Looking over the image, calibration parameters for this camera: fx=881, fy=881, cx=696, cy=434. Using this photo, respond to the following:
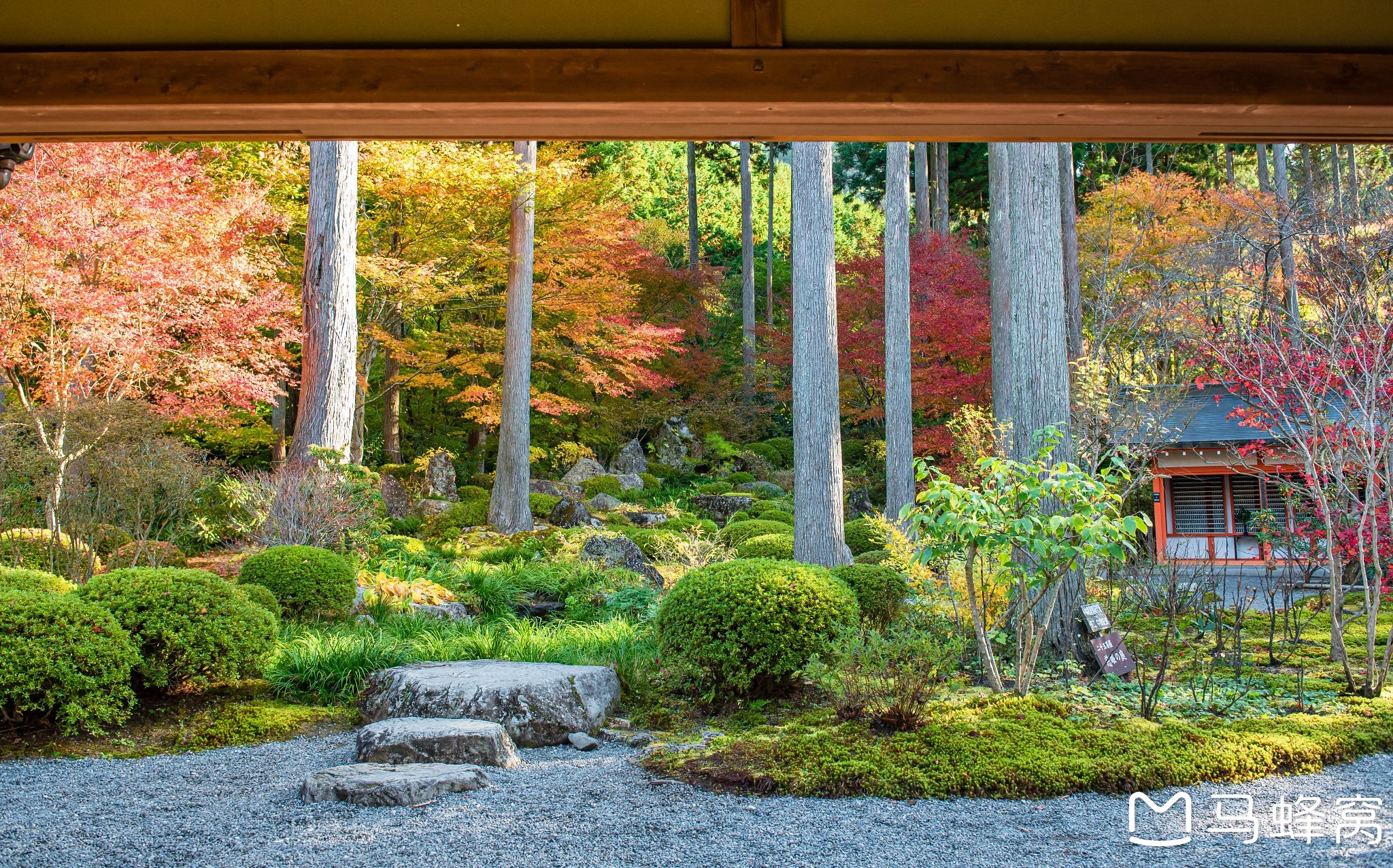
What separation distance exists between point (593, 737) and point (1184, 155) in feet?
72.3

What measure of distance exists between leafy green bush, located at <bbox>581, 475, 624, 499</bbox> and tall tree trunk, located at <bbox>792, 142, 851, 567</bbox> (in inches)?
269

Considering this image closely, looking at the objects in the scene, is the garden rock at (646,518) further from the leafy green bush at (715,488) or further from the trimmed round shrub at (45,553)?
the trimmed round shrub at (45,553)

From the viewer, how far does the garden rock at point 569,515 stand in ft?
41.2

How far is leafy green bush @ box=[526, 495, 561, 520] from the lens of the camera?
513 inches

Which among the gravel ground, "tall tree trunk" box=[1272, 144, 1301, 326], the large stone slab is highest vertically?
"tall tree trunk" box=[1272, 144, 1301, 326]

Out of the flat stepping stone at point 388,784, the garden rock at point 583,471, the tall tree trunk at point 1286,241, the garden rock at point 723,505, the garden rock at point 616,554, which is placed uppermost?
the tall tree trunk at point 1286,241

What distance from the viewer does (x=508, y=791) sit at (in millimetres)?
3822

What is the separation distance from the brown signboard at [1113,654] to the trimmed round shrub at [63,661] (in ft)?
17.2

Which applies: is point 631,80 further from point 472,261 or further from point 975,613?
point 472,261

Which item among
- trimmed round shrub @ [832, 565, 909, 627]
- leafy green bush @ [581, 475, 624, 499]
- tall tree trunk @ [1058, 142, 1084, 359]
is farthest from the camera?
leafy green bush @ [581, 475, 624, 499]

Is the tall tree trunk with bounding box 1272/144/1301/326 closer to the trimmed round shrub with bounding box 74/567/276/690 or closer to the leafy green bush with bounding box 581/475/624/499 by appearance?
the trimmed round shrub with bounding box 74/567/276/690

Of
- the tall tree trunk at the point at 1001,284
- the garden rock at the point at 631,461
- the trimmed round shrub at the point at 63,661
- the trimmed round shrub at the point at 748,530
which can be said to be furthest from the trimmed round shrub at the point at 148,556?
the garden rock at the point at 631,461

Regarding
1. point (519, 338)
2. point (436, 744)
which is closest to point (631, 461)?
point (519, 338)

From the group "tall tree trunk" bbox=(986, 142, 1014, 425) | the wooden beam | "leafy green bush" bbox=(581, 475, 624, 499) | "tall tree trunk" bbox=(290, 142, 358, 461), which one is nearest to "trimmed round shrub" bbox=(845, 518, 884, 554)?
"tall tree trunk" bbox=(986, 142, 1014, 425)
